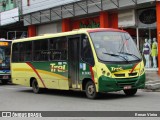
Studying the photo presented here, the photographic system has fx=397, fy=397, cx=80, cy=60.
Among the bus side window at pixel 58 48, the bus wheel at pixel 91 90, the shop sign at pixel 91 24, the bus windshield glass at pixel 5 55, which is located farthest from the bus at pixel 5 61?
the bus wheel at pixel 91 90

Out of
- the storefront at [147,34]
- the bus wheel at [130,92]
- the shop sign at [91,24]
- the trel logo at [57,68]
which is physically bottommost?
the bus wheel at [130,92]

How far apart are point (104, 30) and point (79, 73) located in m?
1.88

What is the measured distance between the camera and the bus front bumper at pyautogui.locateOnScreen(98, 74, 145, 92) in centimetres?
1385

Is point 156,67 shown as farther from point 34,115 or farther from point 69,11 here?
point 34,115

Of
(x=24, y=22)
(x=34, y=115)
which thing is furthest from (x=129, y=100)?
(x=24, y=22)

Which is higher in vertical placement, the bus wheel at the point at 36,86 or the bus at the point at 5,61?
the bus at the point at 5,61

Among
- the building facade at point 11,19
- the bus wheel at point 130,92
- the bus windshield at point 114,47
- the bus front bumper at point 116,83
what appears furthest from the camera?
the building facade at point 11,19

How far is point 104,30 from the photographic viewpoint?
1491cm

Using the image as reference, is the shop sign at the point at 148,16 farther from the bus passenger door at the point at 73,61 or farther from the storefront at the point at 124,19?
the bus passenger door at the point at 73,61

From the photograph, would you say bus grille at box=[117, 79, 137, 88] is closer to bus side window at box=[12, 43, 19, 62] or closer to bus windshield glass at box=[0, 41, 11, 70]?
bus side window at box=[12, 43, 19, 62]

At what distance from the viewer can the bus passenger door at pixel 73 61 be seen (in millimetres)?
15289

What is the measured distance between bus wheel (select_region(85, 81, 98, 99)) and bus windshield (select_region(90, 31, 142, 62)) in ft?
3.56

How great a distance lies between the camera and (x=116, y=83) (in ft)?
45.8

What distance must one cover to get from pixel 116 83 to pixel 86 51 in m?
1.73
